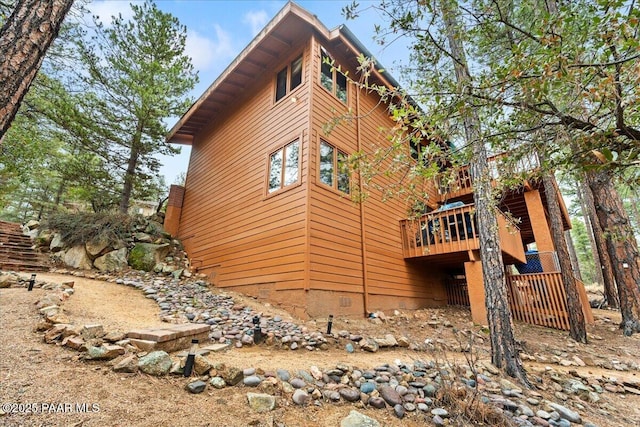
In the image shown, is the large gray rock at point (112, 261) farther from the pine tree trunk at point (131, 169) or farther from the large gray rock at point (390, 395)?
the large gray rock at point (390, 395)

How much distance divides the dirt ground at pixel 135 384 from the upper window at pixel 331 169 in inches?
121

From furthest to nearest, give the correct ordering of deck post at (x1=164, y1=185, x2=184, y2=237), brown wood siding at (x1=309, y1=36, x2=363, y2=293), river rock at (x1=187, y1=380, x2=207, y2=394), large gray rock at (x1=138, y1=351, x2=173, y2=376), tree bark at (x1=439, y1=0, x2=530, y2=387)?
deck post at (x1=164, y1=185, x2=184, y2=237) → brown wood siding at (x1=309, y1=36, x2=363, y2=293) → tree bark at (x1=439, y1=0, x2=530, y2=387) → large gray rock at (x1=138, y1=351, x2=173, y2=376) → river rock at (x1=187, y1=380, x2=207, y2=394)

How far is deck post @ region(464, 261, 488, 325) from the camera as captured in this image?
6.17m

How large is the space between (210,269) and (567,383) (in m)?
7.52

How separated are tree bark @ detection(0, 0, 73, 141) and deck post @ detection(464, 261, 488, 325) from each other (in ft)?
25.2

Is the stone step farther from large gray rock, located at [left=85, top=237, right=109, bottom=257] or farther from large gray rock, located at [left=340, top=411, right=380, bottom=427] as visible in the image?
large gray rock, located at [left=85, top=237, right=109, bottom=257]

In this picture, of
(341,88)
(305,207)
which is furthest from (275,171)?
(341,88)

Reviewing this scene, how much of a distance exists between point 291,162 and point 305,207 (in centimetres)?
136

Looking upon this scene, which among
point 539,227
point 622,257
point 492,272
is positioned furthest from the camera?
point 539,227

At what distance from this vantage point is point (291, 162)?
6137 mm

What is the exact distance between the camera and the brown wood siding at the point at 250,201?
5.61 m

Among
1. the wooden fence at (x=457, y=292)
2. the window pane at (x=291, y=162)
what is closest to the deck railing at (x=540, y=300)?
the wooden fence at (x=457, y=292)

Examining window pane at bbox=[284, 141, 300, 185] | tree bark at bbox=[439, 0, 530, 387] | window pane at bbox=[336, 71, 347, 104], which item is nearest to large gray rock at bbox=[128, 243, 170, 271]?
window pane at bbox=[284, 141, 300, 185]

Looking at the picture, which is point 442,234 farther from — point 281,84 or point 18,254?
point 18,254
